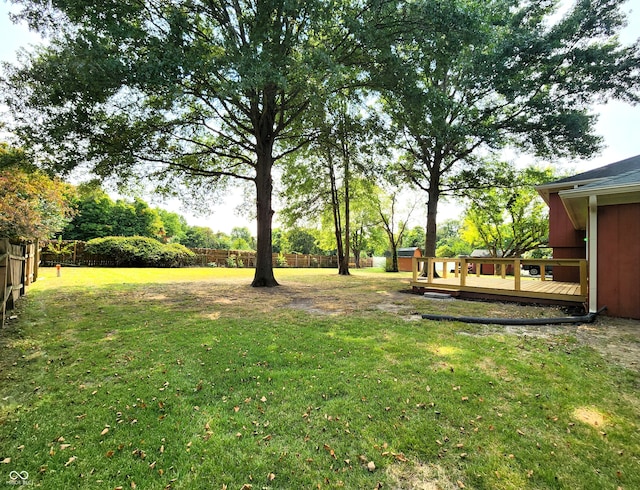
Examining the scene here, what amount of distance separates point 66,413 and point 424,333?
4.43m

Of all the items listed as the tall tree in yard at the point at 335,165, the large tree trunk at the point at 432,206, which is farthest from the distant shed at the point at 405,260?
the large tree trunk at the point at 432,206

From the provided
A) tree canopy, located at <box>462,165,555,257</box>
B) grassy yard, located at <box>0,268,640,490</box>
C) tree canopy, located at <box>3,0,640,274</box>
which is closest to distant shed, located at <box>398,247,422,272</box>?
tree canopy, located at <box>462,165,555,257</box>

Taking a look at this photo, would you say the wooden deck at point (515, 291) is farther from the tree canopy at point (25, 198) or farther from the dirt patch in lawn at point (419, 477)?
the tree canopy at point (25, 198)

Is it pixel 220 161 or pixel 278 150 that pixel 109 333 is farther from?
pixel 278 150

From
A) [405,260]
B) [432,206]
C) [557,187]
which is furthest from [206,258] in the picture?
[557,187]

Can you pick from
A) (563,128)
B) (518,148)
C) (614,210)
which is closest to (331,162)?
(518,148)

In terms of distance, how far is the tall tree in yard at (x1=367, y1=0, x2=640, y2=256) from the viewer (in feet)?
24.4

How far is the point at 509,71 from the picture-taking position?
1027 centimetres

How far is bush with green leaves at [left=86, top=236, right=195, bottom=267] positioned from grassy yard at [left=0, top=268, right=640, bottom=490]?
1497cm

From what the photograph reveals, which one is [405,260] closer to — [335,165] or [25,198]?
[335,165]

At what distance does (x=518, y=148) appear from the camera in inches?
501

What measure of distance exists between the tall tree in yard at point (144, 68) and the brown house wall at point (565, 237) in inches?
364

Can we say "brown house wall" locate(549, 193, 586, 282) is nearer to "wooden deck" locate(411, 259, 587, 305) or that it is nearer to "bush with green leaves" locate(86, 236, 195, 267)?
"wooden deck" locate(411, 259, 587, 305)

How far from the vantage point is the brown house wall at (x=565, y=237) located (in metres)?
10.4
